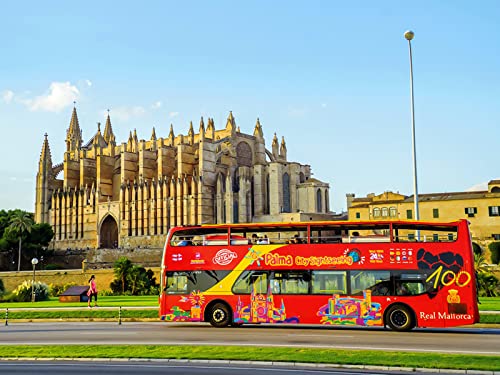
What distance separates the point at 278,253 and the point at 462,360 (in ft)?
26.1

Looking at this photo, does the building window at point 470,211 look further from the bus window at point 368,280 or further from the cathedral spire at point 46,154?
the cathedral spire at point 46,154

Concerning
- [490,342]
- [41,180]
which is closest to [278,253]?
[490,342]

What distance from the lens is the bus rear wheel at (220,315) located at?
1942cm

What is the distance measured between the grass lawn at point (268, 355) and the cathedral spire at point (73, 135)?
8425 centimetres

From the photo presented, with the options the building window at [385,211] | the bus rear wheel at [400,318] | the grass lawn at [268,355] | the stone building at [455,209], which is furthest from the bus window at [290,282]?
the building window at [385,211]

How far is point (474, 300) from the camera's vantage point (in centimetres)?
1725

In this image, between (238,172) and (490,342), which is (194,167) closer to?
(238,172)

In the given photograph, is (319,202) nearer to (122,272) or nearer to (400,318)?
(122,272)

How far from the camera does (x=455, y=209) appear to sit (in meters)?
53.4

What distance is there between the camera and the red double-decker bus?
57.7ft

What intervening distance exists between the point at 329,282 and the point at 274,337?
8.98ft

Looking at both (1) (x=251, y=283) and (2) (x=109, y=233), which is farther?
(2) (x=109, y=233)

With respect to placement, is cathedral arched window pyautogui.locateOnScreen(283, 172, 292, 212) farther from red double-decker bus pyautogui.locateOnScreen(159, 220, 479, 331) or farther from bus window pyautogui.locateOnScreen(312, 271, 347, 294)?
bus window pyautogui.locateOnScreen(312, 271, 347, 294)

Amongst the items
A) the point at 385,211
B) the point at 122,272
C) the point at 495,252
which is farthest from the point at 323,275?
the point at 385,211
